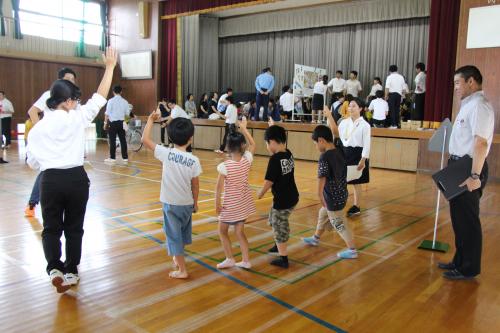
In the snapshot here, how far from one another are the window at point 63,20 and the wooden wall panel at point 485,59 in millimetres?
13754

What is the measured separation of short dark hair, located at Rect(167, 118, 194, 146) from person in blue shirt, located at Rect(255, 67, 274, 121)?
9.84m

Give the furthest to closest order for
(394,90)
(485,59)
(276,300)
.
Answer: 1. (394,90)
2. (485,59)
3. (276,300)

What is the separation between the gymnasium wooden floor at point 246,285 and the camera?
2512 millimetres

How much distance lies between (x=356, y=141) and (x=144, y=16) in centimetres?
1355

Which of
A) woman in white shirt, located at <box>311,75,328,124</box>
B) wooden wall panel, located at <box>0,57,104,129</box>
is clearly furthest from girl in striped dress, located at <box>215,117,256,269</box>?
wooden wall panel, located at <box>0,57,104,129</box>

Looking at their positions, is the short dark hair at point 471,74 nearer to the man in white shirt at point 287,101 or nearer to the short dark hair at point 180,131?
the short dark hair at point 180,131

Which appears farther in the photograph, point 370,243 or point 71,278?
point 370,243

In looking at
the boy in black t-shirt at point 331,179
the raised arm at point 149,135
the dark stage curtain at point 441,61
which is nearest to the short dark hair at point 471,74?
the boy in black t-shirt at point 331,179

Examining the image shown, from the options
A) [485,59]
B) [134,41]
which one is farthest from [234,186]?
[134,41]

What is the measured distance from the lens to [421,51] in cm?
1471

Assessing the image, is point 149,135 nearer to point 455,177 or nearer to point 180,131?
point 180,131

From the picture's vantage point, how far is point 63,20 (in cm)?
1644

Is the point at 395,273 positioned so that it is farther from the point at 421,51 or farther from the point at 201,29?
the point at 201,29

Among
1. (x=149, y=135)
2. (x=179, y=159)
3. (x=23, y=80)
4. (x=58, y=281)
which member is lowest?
(x=58, y=281)
